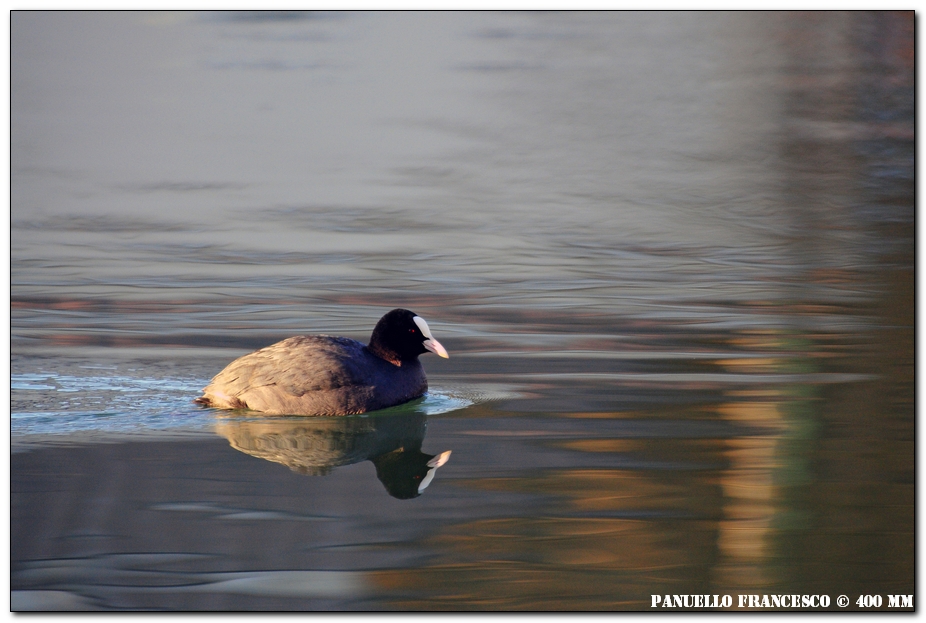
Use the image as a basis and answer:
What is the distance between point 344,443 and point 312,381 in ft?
1.54

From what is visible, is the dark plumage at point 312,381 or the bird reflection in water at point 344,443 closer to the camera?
the bird reflection in water at point 344,443

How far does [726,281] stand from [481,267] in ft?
7.82

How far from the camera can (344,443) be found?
6293 millimetres

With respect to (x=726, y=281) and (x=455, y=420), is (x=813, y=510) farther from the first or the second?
(x=726, y=281)

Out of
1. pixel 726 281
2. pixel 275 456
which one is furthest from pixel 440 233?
pixel 275 456

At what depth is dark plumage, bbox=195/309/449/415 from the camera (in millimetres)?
6543

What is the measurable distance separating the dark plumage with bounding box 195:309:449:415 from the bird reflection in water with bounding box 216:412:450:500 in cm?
9

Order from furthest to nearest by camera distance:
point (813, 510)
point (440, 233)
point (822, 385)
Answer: point (440, 233), point (822, 385), point (813, 510)

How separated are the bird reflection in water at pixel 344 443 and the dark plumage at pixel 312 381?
0.29 feet

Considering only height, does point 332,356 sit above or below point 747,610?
above

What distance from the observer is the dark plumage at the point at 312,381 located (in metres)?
6.54

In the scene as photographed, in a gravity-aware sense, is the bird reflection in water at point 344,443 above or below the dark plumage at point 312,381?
below

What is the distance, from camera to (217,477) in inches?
221

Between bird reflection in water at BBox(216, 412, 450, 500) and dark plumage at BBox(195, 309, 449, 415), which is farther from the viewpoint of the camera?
dark plumage at BBox(195, 309, 449, 415)
